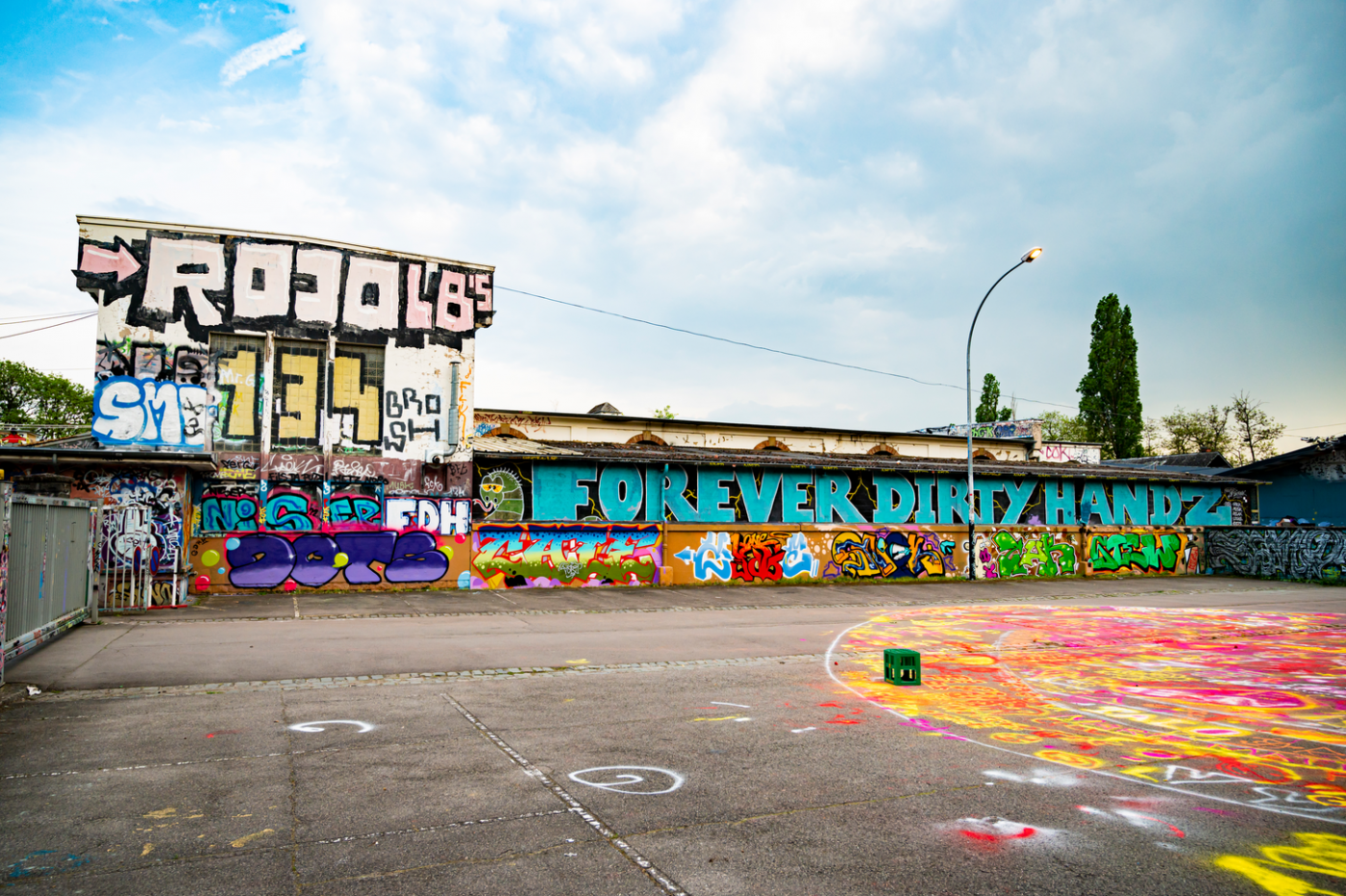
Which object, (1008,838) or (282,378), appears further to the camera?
(282,378)

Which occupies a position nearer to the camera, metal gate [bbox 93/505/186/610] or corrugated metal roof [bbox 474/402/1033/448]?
metal gate [bbox 93/505/186/610]

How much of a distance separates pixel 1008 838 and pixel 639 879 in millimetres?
2254

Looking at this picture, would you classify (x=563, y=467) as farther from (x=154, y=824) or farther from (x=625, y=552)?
(x=154, y=824)

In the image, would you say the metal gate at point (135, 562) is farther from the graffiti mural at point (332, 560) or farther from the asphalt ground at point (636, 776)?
the asphalt ground at point (636, 776)

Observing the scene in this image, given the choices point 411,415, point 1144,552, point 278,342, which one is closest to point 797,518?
point 411,415

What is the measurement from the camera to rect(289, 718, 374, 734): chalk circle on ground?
709 centimetres

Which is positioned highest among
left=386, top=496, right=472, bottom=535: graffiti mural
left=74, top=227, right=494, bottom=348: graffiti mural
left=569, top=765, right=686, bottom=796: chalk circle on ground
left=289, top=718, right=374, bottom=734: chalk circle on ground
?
left=74, top=227, right=494, bottom=348: graffiti mural

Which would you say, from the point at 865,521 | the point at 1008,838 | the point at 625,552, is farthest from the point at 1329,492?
the point at 1008,838

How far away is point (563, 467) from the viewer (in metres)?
23.7

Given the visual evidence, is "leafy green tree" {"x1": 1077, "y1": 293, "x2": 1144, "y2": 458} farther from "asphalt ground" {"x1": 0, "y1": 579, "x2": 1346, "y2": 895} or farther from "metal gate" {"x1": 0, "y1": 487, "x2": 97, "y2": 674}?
"metal gate" {"x1": 0, "y1": 487, "x2": 97, "y2": 674}

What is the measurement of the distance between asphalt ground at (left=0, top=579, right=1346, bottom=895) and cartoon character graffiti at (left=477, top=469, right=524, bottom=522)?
10.8 metres

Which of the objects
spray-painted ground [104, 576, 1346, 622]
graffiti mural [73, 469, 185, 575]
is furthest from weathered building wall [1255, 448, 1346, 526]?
graffiti mural [73, 469, 185, 575]

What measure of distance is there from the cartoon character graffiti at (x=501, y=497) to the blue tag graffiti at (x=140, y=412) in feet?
23.3

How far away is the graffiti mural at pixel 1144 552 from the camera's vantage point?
31.3 m
